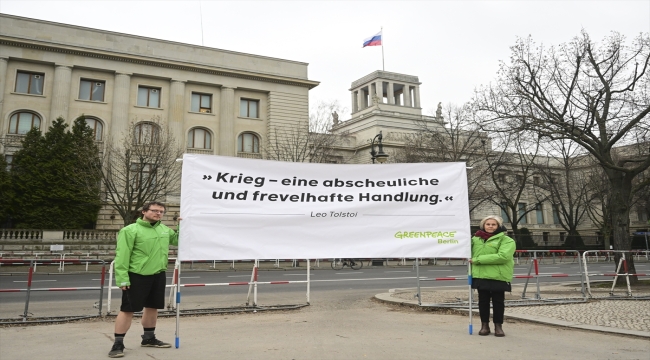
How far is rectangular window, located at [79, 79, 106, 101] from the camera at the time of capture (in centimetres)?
4386

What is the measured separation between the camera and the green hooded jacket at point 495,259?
23.5 ft

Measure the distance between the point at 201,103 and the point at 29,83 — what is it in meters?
14.0

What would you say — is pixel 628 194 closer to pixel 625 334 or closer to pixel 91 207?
pixel 625 334

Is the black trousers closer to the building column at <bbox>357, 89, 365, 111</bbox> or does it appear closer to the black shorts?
the black shorts

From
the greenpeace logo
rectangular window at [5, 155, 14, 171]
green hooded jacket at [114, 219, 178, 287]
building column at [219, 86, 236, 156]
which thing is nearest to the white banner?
the greenpeace logo

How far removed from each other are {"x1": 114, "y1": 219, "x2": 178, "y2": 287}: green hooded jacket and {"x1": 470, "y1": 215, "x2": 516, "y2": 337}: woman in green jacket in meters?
4.33

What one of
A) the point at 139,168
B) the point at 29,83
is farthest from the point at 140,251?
the point at 29,83

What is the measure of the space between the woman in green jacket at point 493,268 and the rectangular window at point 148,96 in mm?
42754

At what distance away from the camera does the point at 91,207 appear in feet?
125

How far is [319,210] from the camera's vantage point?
7.50m

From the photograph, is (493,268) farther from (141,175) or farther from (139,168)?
(139,168)

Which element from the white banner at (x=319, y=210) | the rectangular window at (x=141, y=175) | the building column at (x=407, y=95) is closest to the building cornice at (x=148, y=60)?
the rectangular window at (x=141, y=175)

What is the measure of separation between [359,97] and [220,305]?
72.9m

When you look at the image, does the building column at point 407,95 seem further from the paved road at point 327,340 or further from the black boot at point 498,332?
the black boot at point 498,332
